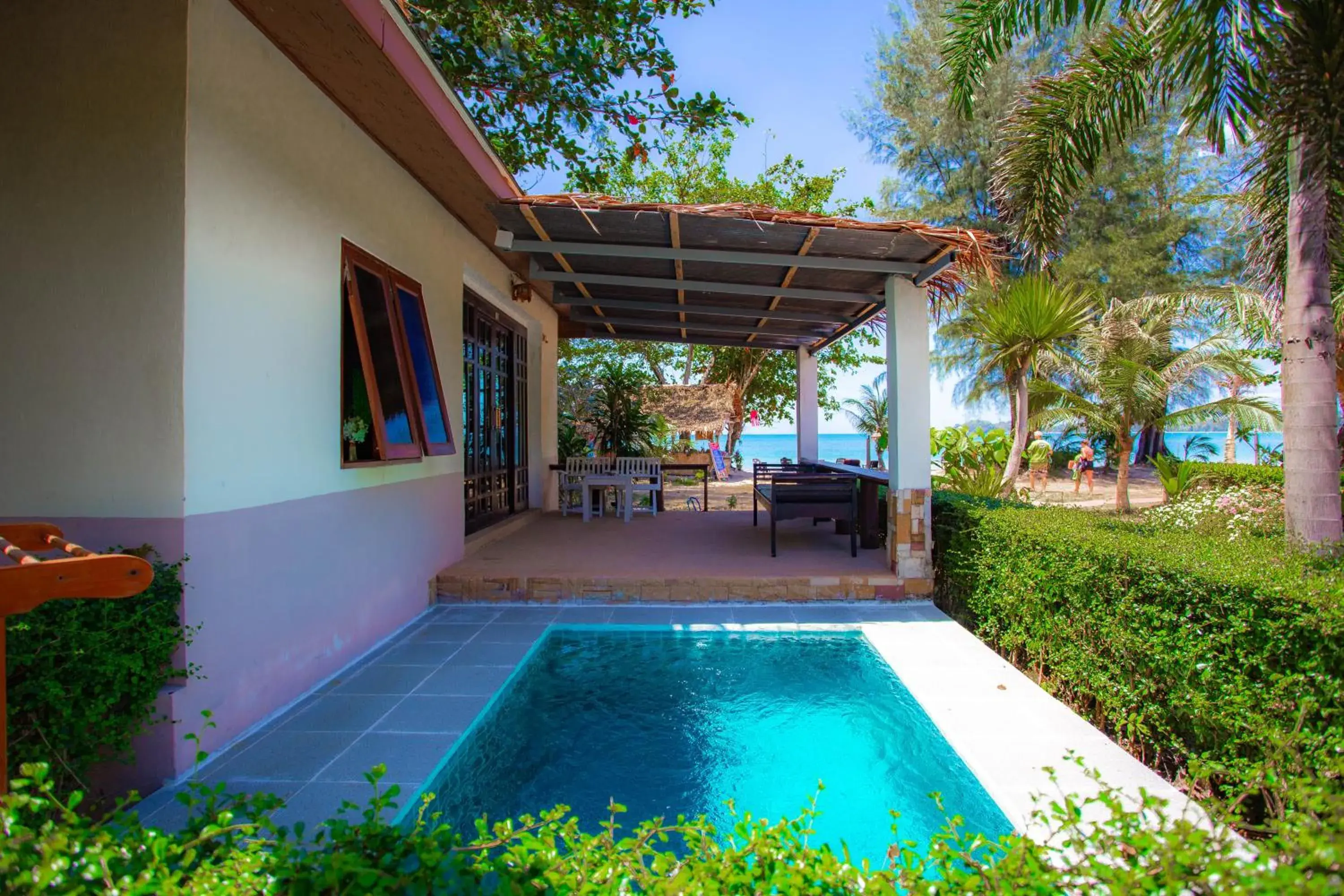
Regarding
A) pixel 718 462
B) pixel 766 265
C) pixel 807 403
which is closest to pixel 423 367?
pixel 766 265

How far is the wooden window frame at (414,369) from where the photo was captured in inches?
207

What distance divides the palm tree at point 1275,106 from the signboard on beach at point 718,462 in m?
14.9

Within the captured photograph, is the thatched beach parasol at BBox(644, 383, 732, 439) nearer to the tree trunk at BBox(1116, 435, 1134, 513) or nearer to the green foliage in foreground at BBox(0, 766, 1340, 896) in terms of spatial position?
the tree trunk at BBox(1116, 435, 1134, 513)

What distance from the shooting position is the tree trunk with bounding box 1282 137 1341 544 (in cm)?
439

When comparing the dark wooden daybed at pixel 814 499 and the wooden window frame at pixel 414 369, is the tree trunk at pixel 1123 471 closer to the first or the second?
the dark wooden daybed at pixel 814 499

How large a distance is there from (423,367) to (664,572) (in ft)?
9.27

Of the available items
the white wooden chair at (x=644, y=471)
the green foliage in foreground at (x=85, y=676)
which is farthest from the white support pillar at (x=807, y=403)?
the green foliage in foreground at (x=85, y=676)

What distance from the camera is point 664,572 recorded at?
6.62 meters

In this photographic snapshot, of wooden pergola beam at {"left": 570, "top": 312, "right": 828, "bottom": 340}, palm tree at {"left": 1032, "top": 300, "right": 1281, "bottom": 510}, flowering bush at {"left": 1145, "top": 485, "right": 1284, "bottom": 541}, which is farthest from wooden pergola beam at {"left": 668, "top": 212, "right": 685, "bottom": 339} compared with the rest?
palm tree at {"left": 1032, "top": 300, "right": 1281, "bottom": 510}

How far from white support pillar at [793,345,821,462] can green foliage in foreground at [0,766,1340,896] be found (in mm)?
10157

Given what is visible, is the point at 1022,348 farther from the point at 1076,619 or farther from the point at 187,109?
the point at 187,109

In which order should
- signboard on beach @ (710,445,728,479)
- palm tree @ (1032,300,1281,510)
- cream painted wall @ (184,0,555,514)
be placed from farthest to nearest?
1. signboard on beach @ (710,445,728,479)
2. palm tree @ (1032,300,1281,510)
3. cream painted wall @ (184,0,555,514)

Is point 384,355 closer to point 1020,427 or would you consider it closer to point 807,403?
point 1020,427

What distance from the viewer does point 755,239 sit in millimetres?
5898
